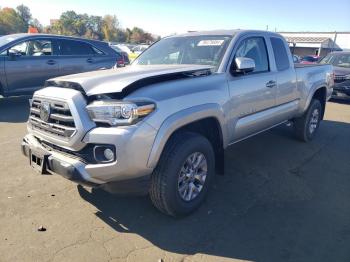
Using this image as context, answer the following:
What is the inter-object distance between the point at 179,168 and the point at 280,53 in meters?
2.99

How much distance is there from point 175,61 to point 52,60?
5.27 m

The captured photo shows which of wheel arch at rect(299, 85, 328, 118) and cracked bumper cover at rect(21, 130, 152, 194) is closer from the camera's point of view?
cracked bumper cover at rect(21, 130, 152, 194)

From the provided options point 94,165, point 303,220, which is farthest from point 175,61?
point 303,220

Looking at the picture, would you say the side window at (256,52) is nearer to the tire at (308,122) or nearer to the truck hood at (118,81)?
the truck hood at (118,81)

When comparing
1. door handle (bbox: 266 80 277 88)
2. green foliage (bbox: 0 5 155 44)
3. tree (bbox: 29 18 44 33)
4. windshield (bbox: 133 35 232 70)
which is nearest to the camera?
windshield (bbox: 133 35 232 70)

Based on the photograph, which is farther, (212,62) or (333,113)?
(333,113)

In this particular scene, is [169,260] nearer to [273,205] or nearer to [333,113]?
[273,205]

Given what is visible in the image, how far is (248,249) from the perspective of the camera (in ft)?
10.0

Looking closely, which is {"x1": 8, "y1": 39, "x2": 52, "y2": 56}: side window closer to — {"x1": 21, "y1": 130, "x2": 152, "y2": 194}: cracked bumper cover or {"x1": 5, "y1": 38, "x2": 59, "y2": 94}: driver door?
{"x1": 5, "y1": 38, "x2": 59, "y2": 94}: driver door

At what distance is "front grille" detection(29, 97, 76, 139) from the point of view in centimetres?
308

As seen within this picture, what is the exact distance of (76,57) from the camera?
910 centimetres

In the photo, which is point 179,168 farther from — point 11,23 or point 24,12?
point 24,12

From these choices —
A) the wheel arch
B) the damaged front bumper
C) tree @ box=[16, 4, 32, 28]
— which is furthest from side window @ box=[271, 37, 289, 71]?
tree @ box=[16, 4, 32, 28]

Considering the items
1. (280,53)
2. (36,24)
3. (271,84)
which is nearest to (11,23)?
(36,24)
